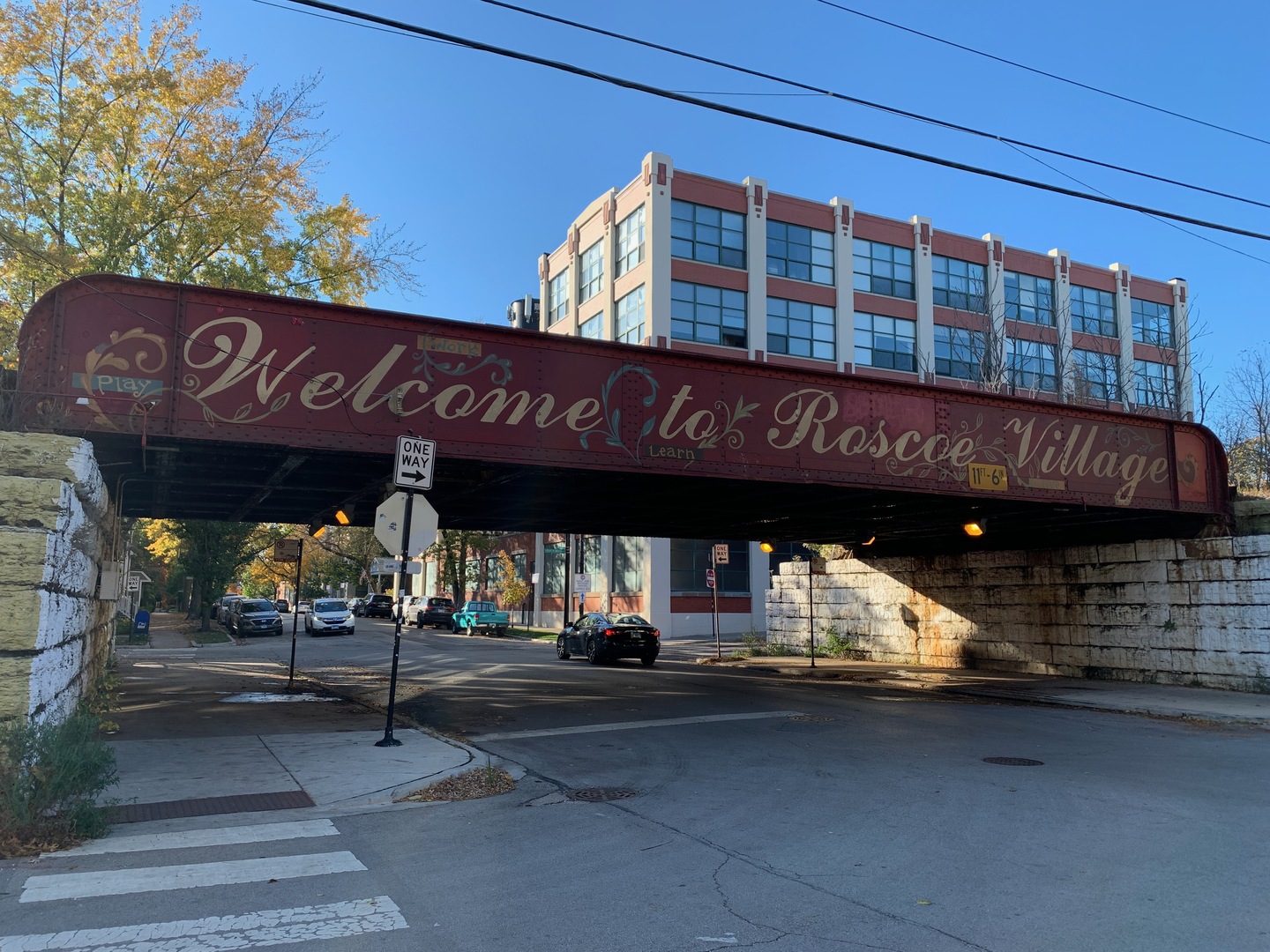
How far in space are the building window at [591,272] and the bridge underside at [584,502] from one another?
75.7ft

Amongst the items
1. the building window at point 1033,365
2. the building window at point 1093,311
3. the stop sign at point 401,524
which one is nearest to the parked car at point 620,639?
the stop sign at point 401,524

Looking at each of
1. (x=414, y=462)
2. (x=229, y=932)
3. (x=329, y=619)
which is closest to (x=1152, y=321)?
(x=329, y=619)

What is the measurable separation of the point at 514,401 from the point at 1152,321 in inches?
1908

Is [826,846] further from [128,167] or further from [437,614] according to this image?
[437,614]

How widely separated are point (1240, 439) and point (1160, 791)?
3117 centimetres

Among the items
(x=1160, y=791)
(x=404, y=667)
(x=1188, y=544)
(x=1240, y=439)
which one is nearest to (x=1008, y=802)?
(x=1160, y=791)

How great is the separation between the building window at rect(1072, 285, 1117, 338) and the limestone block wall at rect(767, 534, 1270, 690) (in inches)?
1044

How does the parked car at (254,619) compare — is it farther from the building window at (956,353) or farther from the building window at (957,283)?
the building window at (957,283)

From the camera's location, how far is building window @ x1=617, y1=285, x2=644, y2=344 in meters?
40.9

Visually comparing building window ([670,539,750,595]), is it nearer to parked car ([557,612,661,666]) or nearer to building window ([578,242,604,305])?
parked car ([557,612,661,666])

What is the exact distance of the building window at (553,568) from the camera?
51219 mm

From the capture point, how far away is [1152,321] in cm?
5069

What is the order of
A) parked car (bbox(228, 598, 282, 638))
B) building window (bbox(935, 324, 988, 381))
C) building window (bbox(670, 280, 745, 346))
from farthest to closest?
parked car (bbox(228, 598, 282, 638)) → building window (bbox(935, 324, 988, 381)) → building window (bbox(670, 280, 745, 346))

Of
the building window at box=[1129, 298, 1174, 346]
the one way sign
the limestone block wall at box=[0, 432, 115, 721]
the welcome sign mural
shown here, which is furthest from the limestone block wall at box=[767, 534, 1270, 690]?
the building window at box=[1129, 298, 1174, 346]
